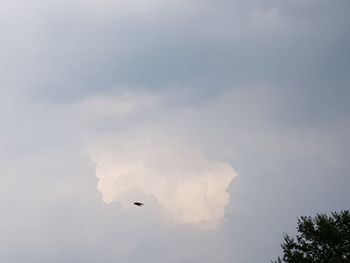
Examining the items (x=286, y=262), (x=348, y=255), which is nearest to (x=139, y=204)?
(x=286, y=262)

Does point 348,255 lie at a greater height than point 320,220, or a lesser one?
lesser

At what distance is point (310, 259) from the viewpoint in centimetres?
6450

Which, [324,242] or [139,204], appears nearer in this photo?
[139,204]

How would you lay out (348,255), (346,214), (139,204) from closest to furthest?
(139,204), (348,255), (346,214)

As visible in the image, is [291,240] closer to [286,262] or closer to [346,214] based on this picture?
[286,262]

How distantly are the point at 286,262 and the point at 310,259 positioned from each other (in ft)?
11.4

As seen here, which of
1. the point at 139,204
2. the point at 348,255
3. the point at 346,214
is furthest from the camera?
the point at 346,214

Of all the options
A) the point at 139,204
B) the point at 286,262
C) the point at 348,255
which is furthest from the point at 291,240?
the point at 139,204

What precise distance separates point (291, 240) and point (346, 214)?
850 centimetres

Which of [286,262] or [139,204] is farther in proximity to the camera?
[286,262]

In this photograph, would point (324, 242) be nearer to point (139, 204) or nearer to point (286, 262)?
point (286, 262)

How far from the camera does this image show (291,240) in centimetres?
6800

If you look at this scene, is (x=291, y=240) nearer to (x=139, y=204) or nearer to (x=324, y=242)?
(x=324, y=242)

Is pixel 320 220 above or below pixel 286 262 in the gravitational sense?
above
